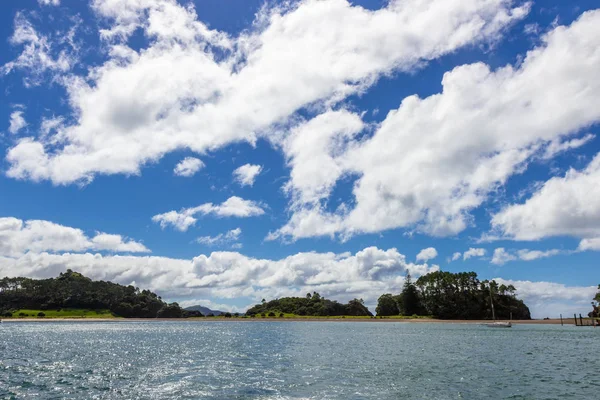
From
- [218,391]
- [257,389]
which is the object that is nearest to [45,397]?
[218,391]

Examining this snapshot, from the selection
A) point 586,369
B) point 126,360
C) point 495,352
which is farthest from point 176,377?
point 495,352

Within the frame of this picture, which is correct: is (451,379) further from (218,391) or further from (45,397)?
(45,397)

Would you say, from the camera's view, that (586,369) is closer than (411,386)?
No

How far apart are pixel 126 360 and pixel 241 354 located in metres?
15.2

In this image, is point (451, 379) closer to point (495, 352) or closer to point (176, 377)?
point (176, 377)

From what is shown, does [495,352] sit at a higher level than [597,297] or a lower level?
lower

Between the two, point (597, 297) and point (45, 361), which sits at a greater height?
point (597, 297)

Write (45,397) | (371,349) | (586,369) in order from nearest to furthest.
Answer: (45,397), (586,369), (371,349)

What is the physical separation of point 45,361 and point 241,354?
2371 cm

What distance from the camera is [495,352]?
66.1 metres

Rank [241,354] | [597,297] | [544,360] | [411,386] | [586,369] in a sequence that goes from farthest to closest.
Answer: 1. [597,297]
2. [241,354]
3. [544,360]
4. [586,369]
5. [411,386]

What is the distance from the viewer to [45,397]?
3111 centimetres

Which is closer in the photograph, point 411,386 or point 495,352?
point 411,386

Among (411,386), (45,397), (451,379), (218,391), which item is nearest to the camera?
(45,397)
